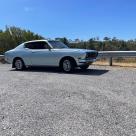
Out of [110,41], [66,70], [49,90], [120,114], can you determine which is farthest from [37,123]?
[110,41]

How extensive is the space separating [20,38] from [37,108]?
27.1 m

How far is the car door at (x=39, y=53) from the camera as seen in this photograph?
49.8 ft

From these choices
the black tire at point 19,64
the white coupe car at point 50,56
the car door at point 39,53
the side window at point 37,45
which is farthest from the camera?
the black tire at point 19,64

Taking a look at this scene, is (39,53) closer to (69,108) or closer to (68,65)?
(68,65)

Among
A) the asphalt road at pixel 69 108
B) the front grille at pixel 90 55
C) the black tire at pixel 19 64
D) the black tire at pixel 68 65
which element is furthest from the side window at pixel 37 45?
the asphalt road at pixel 69 108

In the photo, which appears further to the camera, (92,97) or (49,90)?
(49,90)

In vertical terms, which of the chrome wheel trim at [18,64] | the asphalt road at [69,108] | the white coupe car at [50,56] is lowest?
the asphalt road at [69,108]

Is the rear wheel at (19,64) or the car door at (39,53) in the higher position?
the car door at (39,53)

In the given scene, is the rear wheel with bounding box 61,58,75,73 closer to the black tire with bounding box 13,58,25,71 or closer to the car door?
the car door

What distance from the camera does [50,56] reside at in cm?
1502

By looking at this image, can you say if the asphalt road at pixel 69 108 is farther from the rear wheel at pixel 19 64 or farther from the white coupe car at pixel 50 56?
the rear wheel at pixel 19 64

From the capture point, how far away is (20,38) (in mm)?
33625

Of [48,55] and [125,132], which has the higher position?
[48,55]

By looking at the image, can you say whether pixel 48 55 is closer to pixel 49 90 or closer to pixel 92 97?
pixel 49 90
